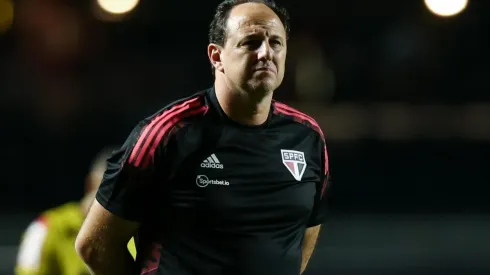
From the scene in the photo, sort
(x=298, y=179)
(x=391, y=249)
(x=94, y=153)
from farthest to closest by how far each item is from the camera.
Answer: (x=94, y=153), (x=391, y=249), (x=298, y=179)

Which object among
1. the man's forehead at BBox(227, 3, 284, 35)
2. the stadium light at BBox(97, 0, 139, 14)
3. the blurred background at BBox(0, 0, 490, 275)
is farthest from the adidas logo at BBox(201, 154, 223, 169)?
the blurred background at BBox(0, 0, 490, 275)

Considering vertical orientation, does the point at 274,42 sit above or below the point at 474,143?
above

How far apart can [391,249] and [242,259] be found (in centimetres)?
724

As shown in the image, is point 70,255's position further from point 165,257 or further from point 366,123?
point 366,123

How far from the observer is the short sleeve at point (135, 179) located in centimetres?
223

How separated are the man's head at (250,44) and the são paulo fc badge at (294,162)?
0.22m

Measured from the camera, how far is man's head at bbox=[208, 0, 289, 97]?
2256mm

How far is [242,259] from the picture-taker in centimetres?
225

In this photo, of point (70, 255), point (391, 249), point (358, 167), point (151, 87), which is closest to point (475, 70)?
point (358, 167)

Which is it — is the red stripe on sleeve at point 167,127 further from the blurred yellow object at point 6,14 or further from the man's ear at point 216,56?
the blurred yellow object at point 6,14

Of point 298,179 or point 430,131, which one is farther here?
point 430,131

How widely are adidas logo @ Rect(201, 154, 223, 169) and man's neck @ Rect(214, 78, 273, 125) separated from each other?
0.13m

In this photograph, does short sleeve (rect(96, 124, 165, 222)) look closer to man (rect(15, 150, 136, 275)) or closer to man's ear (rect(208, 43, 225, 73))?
man's ear (rect(208, 43, 225, 73))

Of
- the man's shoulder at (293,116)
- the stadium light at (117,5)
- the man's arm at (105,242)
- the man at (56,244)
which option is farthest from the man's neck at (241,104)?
the stadium light at (117,5)
